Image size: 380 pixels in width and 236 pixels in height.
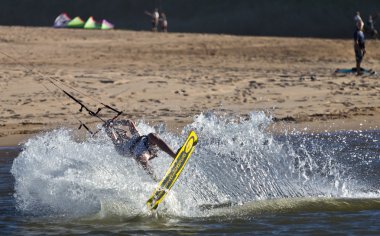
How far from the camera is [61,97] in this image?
1750 centimetres

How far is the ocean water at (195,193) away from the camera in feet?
32.9

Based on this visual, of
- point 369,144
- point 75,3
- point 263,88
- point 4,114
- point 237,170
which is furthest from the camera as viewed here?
point 75,3

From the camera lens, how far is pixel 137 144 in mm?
10117

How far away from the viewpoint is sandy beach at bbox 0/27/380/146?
16.6m

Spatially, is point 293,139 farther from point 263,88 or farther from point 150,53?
point 150,53

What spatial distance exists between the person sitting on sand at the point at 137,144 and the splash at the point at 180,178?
0.31 metres

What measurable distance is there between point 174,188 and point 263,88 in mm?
8784

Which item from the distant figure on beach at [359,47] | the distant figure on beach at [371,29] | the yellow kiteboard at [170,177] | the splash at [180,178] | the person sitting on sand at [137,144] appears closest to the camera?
the yellow kiteboard at [170,177]

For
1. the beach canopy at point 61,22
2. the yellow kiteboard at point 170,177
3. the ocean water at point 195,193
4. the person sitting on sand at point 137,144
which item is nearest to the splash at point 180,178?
the ocean water at point 195,193

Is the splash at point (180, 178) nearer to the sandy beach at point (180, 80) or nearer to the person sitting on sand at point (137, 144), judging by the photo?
the person sitting on sand at point (137, 144)

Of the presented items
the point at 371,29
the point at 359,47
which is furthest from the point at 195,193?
the point at 371,29

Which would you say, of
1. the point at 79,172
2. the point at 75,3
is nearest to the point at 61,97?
the point at 79,172

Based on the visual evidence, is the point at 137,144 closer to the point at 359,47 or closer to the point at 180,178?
the point at 180,178

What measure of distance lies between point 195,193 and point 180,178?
368mm
